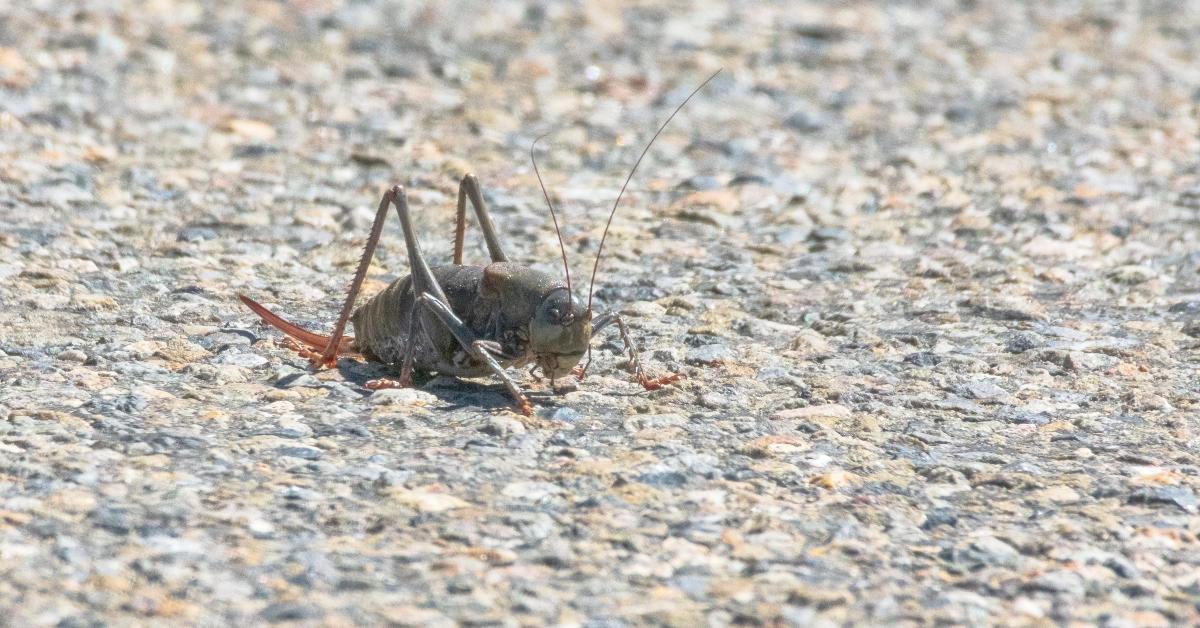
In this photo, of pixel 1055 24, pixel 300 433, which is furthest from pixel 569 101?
pixel 300 433

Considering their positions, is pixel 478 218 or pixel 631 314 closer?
pixel 478 218

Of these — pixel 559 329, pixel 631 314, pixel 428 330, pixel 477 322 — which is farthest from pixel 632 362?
pixel 631 314

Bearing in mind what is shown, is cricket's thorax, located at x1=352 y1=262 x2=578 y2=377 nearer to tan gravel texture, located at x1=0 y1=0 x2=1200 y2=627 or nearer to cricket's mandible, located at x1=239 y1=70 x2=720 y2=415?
cricket's mandible, located at x1=239 y1=70 x2=720 y2=415

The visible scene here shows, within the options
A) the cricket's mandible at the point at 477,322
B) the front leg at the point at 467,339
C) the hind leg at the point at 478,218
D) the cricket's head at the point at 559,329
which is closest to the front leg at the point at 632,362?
the cricket's mandible at the point at 477,322

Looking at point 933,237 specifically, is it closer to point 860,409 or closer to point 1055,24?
point 860,409

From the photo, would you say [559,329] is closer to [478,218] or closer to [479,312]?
[479,312]

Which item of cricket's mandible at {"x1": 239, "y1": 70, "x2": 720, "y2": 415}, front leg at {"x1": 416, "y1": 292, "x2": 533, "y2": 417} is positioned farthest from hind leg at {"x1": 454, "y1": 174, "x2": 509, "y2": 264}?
front leg at {"x1": 416, "y1": 292, "x2": 533, "y2": 417}

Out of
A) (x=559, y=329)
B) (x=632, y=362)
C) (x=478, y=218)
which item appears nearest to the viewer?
(x=559, y=329)
